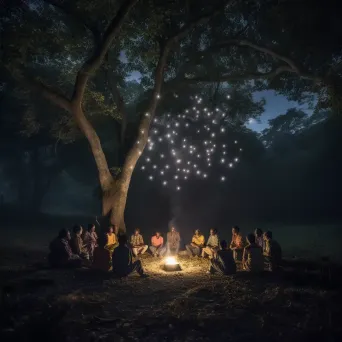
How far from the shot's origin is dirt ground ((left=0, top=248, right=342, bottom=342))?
5.59m

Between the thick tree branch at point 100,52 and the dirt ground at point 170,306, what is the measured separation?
6.53 metres

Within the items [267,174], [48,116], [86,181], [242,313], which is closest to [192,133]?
[48,116]

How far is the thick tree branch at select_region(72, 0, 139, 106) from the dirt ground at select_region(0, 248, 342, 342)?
257 inches

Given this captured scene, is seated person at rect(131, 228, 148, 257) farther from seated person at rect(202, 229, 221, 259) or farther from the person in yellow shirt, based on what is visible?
seated person at rect(202, 229, 221, 259)

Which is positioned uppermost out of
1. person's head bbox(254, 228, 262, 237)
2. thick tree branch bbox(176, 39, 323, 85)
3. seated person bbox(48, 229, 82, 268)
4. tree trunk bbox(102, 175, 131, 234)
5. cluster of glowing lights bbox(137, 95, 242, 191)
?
thick tree branch bbox(176, 39, 323, 85)

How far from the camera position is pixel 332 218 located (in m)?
27.4

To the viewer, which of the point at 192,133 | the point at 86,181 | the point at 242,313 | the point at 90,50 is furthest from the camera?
the point at 86,181

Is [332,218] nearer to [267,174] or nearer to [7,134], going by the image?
[267,174]

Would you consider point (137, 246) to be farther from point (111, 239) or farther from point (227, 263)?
point (227, 263)

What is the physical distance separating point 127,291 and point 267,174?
31.0 metres

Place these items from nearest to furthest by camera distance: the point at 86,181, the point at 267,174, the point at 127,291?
the point at 127,291 → the point at 267,174 → the point at 86,181

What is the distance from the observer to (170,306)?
23.4 ft

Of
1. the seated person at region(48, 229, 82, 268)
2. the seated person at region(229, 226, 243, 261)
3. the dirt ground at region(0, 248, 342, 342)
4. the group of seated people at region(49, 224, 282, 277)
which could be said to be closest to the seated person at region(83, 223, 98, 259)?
the group of seated people at region(49, 224, 282, 277)

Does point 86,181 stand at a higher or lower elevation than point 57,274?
higher
